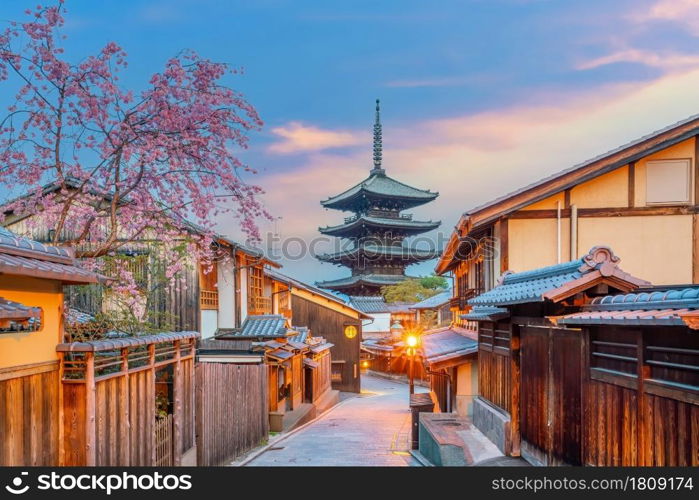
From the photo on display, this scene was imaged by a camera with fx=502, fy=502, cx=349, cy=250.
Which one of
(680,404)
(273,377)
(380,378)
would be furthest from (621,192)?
(380,378)

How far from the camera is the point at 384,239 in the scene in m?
47.7

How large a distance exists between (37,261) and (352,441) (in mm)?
10953

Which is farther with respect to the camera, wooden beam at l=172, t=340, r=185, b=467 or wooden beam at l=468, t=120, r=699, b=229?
wooden beam at l=468, t=120, r=699, b=229

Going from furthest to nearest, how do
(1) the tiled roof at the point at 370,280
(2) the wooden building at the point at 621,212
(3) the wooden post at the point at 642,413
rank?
(1) the tiled roof at the point at 370,280 < (2) the wooden building at the point at 621,212 < (3) the wooden post at the point at 642,413

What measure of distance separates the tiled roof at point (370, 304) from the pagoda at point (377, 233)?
2.78 feet

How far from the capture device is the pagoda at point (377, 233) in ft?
152

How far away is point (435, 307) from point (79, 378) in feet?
103

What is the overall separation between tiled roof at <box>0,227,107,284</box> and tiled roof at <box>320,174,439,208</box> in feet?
131

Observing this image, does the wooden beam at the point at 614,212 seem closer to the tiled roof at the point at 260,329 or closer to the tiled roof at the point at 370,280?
the tiled roof at the point at 260,329

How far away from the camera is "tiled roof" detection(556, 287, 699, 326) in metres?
4.37

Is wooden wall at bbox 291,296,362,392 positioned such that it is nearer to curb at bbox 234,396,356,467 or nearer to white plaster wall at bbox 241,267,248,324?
curb at bbox 234,396,356,467

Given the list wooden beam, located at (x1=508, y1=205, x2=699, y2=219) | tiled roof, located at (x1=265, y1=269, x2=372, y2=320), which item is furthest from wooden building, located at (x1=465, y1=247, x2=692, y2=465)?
tiled roof, located at (x1=265, y1=269, x2=372, y2=320)

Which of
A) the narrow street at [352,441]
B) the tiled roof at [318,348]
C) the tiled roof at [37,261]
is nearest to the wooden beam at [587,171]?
the narrow street at [352,441]

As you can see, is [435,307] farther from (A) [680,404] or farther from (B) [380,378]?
(A) [680,404]
